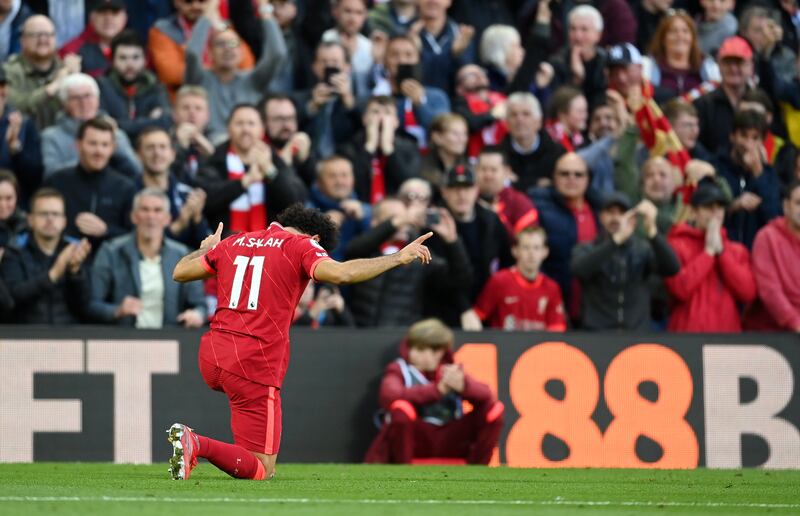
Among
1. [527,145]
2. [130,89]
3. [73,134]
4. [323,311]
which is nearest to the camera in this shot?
[323,311]

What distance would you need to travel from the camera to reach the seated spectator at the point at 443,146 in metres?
15.5

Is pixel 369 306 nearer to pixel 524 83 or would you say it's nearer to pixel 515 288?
pixel 515 288

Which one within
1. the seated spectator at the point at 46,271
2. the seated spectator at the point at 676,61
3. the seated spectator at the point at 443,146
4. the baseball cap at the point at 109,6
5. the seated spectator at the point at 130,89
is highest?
the baseball cap at the point at 109,6

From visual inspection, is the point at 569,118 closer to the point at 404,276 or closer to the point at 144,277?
the point at 404,276

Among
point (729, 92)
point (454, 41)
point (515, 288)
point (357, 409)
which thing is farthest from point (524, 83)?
point (357, 409)

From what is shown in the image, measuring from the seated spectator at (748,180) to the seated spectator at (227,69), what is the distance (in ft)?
16.2

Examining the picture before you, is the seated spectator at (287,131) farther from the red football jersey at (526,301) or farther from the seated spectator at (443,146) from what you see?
the red football jersey at (526,301)

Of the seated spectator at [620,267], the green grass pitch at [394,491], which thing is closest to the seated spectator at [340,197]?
the seated spectator at [620,267]

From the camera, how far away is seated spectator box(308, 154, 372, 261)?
1467 centimetres

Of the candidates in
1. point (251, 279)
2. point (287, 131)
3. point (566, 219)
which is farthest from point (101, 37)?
point (251, 279)

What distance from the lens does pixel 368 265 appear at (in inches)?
353

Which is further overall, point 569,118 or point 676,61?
point 676,61

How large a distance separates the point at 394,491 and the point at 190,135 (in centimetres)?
661

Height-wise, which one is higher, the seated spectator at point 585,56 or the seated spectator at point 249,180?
the seated spectator at point 585,56
